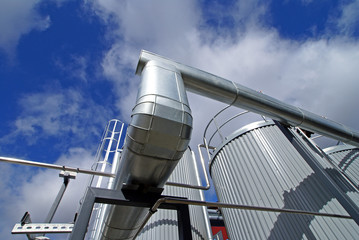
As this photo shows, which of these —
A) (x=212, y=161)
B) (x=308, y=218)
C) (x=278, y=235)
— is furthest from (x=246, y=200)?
(x=212, y=161)

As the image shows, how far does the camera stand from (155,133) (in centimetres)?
193

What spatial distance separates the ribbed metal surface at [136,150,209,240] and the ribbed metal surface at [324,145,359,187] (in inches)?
183

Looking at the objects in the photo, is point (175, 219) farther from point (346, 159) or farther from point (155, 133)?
point (346, 159)

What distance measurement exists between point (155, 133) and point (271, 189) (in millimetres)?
4060

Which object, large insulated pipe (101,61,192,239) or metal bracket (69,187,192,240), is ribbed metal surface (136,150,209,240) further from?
large insulated pipe (101,61,192,239)

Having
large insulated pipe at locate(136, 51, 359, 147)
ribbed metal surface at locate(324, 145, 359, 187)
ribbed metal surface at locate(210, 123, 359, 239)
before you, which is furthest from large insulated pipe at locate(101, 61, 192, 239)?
ribbed metal surface at locate(324, 145, 359, 187)

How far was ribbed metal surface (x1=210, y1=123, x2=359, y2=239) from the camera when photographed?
3.82 metres

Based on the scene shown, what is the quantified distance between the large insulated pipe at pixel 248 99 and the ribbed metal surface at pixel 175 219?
359 cm

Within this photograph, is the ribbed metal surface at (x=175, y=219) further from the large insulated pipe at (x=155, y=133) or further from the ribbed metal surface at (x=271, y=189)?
the large insulated pipe at (x=155, y=133)

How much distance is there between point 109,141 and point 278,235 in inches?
316

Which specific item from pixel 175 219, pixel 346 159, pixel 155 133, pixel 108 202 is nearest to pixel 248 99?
pixel 155 133

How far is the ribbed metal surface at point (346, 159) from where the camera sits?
5969 mm

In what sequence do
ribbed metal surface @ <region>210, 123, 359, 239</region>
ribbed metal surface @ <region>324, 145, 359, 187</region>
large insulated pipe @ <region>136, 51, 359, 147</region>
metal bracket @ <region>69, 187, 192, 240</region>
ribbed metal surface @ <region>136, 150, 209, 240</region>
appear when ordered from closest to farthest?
metal bracket @ <region>69, 187, 192, 240</region> < large insulated pipe @ <region>136, 51, 359, 147</region> < ribbed metal surface @ <region>210, 123, 359, 239</region> < ribbed metal surface @ <region>136, 150, 209, 240</region> < ribbed metal surface @ <region>324, 145, 359, 187</region>

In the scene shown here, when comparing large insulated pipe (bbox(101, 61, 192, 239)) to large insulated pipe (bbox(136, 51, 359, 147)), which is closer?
large insulated pipe (bbox(101, 61, 192, 239))
